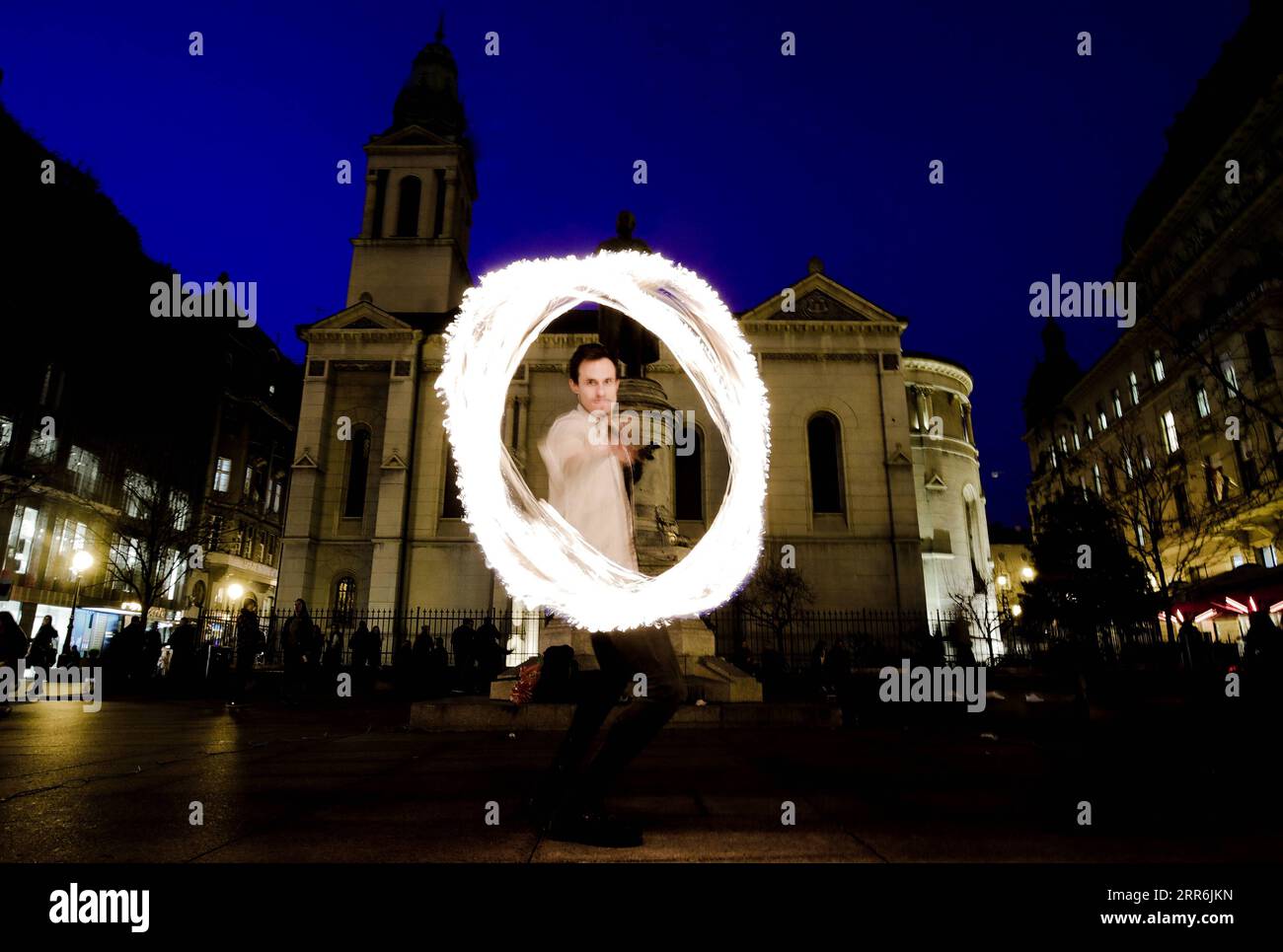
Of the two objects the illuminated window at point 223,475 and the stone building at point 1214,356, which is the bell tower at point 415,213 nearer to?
the illuminated window at point 223,475

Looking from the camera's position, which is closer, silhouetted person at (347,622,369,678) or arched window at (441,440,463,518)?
silhouetted person at (347,622,369,678)

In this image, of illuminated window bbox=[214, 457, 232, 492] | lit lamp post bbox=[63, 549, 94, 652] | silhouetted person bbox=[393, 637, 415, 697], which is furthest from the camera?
→ illuminated window bbox=[214, 457, 232, 492]

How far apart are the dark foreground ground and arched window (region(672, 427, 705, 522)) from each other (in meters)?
26.4

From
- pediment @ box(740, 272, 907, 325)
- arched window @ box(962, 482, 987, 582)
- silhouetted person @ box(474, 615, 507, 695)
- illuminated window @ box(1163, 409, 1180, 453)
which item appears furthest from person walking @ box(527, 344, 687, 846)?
illuminated window @ box(1163, 409, 1180, 453)

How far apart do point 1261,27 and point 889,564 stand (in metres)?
31.5

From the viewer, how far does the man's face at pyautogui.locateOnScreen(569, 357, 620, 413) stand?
481cm

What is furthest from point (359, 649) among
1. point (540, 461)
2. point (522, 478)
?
point (522, 478)

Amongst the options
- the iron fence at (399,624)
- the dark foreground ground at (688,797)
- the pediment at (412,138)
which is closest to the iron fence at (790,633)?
the iron fence at (399,624)

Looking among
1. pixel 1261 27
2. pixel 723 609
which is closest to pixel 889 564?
pixel 723 609

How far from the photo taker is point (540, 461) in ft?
126

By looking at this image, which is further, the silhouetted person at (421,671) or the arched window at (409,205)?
the arched window at (409,205)

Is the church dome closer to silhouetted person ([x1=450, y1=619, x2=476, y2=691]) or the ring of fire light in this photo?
silhouetted person ([x1=450, y1=619, x2=476, y2=691])

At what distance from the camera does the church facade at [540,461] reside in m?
35.2

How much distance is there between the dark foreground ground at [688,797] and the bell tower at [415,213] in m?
39.6
